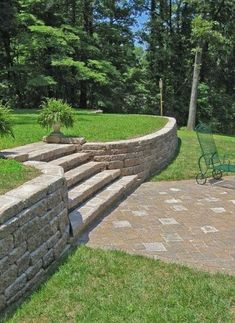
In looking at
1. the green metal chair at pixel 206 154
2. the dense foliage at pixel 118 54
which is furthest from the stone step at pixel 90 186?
the dense foliage at pixel 118 54

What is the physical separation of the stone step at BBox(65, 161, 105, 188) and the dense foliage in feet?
31.1

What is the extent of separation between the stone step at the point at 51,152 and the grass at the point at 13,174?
99cm

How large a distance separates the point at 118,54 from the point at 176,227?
52.8 feet

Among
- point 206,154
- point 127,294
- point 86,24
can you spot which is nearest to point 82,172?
point 206,154

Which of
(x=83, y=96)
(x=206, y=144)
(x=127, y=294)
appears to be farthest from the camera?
(x=83, y=96)

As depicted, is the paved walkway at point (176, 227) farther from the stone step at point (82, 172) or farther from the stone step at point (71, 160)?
the stone step at point (71, 160)

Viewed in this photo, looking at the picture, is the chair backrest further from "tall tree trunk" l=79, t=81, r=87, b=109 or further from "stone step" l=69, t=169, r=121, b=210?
"tall tree trunk" l=79, t=81, r=87, b=109

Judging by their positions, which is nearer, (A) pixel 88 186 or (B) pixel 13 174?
(B) pixel 13 174

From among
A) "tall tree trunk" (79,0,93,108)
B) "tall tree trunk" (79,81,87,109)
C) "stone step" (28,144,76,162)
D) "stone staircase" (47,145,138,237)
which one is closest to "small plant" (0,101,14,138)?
"stone step" (28,144,76,162)

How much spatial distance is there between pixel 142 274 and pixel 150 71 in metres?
19.3

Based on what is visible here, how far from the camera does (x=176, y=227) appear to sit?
17.0ft

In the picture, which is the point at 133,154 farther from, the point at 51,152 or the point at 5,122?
the point at 5,122

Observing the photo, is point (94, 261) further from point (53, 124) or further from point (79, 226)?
point (53, 124)

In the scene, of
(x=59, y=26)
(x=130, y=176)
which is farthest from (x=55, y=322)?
(x=59, y=26)
